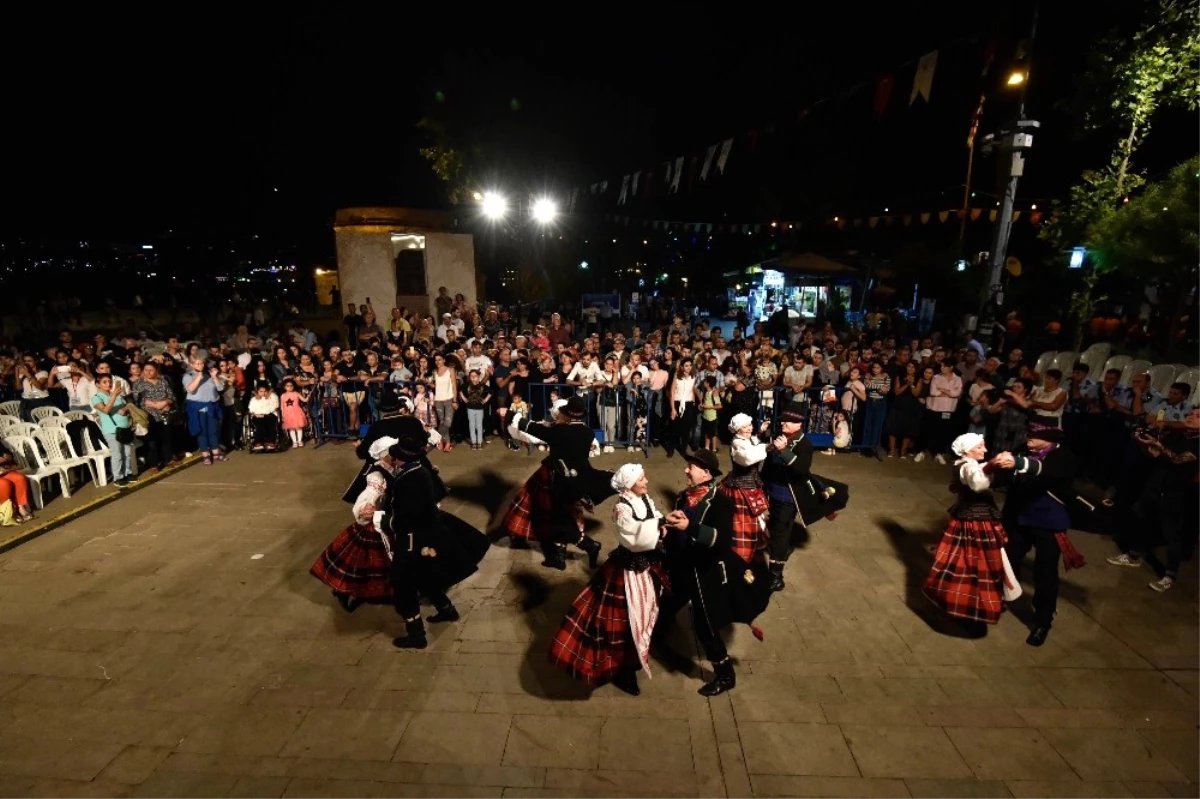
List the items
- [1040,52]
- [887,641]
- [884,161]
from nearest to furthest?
1. [887,641]
2. [1040,52]
3. [884,161]

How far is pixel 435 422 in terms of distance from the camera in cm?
1037

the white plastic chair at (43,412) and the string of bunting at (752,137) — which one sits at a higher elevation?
the string of bunting at (752,137)

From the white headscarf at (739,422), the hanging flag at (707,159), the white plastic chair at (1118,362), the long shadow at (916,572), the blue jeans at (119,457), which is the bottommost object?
the long shadow at (916,572)

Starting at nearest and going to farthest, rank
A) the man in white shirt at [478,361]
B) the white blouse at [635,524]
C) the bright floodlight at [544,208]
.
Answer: the white blouse at [635,524], the man in white shirt at [478,361], the bright floodlight at [544,208]

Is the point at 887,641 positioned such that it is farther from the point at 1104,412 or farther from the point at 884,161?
the point at 884,161

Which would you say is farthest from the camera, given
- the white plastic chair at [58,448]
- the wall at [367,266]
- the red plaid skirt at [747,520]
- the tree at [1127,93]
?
the wall at [367,266]

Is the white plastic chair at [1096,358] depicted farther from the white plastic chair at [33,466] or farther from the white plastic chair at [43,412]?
the white plastic chair at [43,412]

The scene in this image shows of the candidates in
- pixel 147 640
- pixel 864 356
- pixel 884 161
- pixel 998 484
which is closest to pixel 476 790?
pixel 147 640

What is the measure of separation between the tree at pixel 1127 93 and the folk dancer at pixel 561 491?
1003 centimetres

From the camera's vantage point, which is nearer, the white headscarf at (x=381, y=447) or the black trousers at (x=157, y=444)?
the white headscarf at (x=381, y=447)

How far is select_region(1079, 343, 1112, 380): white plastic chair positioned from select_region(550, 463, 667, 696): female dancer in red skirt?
1087cm

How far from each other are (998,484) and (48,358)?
13.7m

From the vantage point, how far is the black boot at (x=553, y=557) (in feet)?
21.1

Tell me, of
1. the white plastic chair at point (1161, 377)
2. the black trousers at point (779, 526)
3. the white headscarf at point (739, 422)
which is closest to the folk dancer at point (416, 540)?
the white headscarf at point (739, 422)
